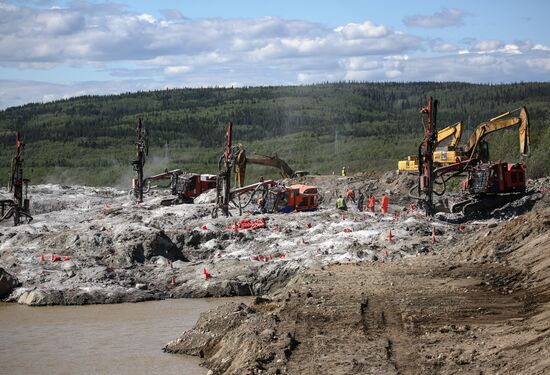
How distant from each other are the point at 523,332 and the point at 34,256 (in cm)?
1992


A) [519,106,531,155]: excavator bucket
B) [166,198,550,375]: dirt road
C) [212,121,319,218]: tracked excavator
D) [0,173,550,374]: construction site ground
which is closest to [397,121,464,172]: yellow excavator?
[0,173,550,374]: construction site ground

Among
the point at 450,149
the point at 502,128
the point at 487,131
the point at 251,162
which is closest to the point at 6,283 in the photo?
the point at 251,162

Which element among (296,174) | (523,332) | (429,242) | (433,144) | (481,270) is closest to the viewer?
(523,332)

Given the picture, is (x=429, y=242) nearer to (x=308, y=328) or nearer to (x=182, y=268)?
(x=182, y=268)

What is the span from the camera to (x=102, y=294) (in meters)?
28.1

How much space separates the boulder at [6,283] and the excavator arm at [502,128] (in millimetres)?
22734

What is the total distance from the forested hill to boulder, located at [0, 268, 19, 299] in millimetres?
40387

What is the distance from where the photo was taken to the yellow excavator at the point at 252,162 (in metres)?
45.7

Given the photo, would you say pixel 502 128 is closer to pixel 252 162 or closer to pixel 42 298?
pixel 252 162

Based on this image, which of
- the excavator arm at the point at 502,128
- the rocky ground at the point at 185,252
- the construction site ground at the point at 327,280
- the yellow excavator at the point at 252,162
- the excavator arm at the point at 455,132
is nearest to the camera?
the construction site ground at the point at 327,280

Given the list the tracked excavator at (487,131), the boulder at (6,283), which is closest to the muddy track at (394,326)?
the boulder at (6,283)

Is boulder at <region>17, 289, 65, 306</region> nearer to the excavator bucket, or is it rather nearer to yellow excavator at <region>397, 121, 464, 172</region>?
the excavator bucket

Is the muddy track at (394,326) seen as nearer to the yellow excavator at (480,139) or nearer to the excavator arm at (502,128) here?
the excavator arm at (502,128)

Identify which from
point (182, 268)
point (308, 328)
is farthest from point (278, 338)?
point (182, 268)
